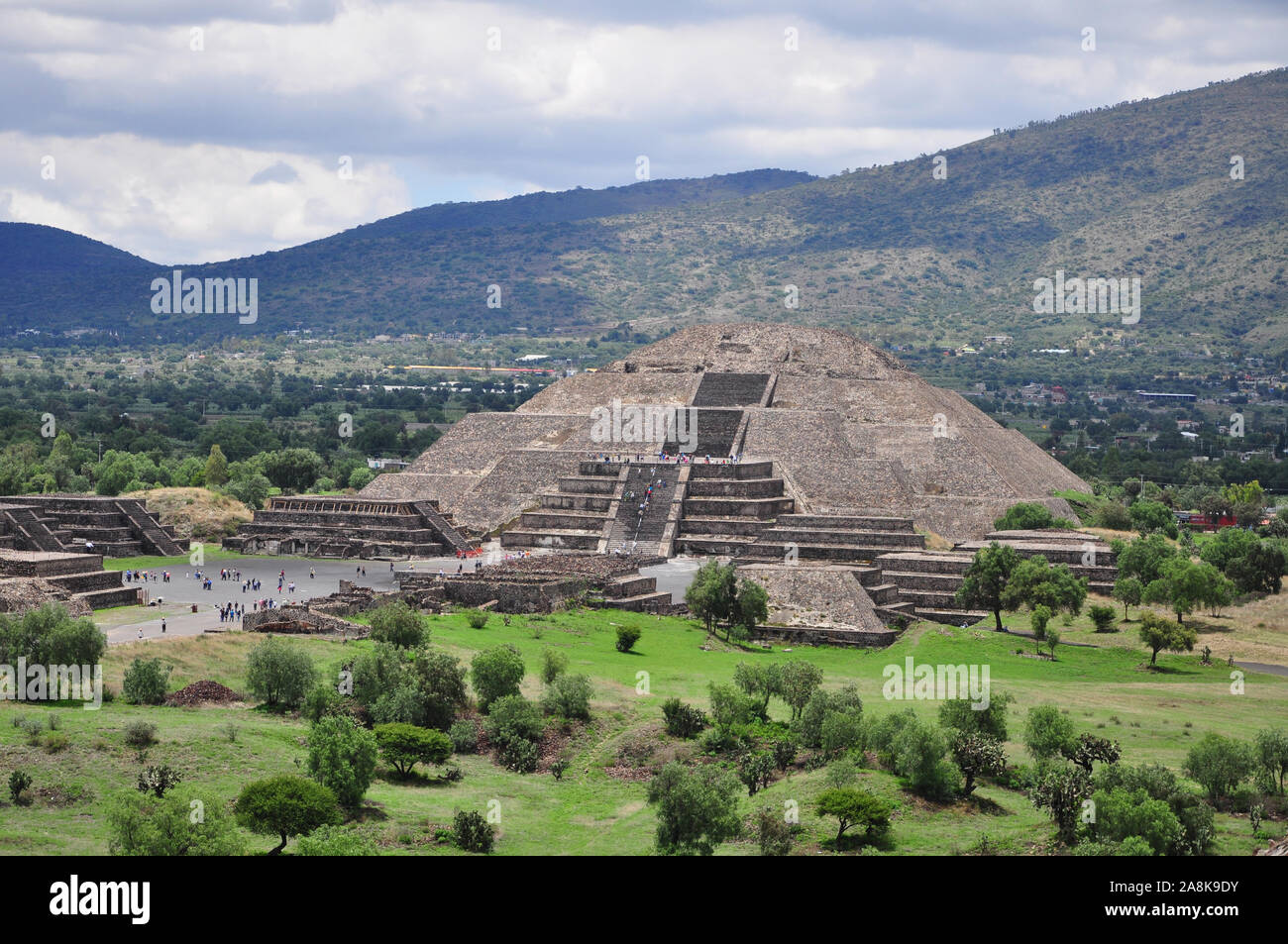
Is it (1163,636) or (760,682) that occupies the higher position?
(760,682)

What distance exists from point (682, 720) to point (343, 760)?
9831mm

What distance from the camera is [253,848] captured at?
3023 cm

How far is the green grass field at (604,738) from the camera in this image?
32125mm

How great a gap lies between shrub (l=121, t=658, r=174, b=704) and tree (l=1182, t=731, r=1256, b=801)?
24134 mm

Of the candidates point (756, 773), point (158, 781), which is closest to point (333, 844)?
point (158, 781)

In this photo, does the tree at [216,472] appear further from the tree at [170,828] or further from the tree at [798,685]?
the tree at [170,828]

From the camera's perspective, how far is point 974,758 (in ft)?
119

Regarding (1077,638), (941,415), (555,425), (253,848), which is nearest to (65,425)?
(555,425)

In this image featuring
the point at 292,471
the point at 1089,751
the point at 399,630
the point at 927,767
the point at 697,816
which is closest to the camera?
the point at 697,816

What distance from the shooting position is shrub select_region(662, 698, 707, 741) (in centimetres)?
3984

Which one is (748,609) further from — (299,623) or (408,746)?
(408,746)

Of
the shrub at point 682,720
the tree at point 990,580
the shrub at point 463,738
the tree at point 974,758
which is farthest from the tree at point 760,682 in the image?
the tree at point 990,580

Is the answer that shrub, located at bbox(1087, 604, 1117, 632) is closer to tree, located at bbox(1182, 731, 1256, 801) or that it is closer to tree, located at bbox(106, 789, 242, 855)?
tree, located at bbox(1182, 731, 1256, 801)

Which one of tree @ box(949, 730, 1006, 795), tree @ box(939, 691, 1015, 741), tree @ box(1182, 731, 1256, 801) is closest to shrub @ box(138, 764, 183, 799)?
tree @ box(949, 730, 1006, 795)
